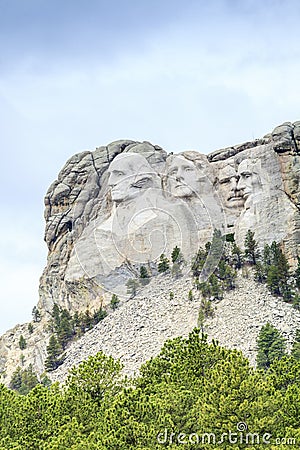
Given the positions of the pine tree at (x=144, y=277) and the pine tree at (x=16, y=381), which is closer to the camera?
the pine tree at (x=16, y=381)

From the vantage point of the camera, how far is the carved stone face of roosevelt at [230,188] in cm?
8656

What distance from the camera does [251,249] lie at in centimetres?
7569

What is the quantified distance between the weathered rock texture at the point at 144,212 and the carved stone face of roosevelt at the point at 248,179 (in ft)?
0.37

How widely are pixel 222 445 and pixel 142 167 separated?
6391 cm

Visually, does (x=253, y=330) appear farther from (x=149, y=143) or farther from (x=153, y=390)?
(x=149, y=143)

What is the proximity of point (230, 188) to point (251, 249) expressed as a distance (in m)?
13.9

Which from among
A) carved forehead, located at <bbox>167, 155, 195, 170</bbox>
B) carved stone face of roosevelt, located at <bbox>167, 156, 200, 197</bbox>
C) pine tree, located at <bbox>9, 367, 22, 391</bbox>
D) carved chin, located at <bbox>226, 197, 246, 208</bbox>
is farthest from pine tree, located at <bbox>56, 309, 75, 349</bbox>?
carved forehead, located at <bbox>167, 155, 195, 170</bbox>

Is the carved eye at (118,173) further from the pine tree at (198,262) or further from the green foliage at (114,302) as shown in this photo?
the green foliage at (114,302)

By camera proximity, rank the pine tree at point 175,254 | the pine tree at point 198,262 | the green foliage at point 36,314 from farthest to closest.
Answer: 1. the green foliage at point 36,314
2. the pine tree at point 175,254
3. the pine tree at point 198,262

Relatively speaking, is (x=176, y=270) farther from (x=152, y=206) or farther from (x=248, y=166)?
(x=248, y=166)

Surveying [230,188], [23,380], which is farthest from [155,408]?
[230,188]

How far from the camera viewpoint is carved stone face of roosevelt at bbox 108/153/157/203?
8788 centimetres

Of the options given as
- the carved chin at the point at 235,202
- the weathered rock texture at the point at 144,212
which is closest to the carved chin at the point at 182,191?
the weathered rock texture at the point at 144,212

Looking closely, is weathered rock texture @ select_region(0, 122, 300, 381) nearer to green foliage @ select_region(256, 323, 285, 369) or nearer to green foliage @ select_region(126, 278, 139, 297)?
green foliage @ select_region(126, 278, 139, 297)
